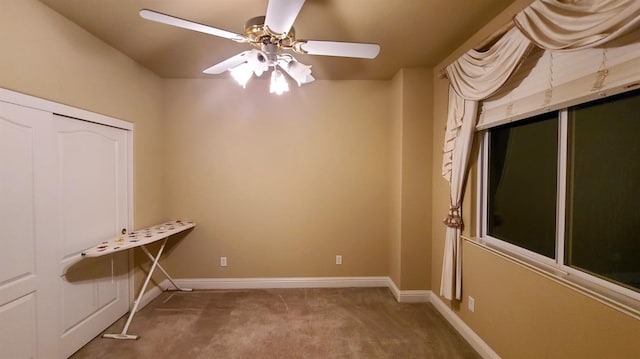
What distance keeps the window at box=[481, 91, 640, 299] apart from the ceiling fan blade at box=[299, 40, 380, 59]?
1.22 m

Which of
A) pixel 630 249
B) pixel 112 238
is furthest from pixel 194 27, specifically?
pixel 630 249

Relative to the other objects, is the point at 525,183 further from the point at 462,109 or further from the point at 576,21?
the point at 576,21

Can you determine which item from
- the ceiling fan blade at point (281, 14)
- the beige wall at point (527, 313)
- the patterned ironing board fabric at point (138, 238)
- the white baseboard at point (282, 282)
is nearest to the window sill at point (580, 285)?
the beige wall at point (527, 313)

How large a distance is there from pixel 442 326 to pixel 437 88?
2.42 m

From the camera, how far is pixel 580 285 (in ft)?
4.58

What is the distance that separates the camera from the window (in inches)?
50.6

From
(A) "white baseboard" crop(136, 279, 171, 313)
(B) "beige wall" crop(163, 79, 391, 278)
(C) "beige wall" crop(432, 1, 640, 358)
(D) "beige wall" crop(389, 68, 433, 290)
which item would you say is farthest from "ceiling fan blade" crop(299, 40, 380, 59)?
(A) "white baseboard" crop(136, 279, 171, 313)

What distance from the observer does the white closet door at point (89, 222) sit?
79.8 inches

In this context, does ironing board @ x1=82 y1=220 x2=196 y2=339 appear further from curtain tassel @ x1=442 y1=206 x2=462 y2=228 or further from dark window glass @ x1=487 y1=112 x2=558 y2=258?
dark window glass @ x1=487 y1=112 x2=558 y2=258

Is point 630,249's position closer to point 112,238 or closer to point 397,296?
point 397,296

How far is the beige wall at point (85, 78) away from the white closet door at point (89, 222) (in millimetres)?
201

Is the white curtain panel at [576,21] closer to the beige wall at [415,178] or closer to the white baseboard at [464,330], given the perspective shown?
the beige wall at [415,178]

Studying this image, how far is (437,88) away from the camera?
2.83 m

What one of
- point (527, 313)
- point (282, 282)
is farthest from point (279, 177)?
point (527, 313)
